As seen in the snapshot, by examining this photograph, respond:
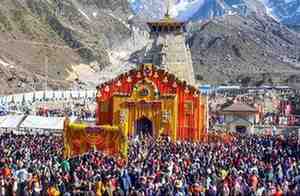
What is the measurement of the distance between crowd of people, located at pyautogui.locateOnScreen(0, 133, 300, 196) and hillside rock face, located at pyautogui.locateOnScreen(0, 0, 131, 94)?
73877mm

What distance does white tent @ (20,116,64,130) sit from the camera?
161ft

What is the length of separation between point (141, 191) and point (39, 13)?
162105 mm

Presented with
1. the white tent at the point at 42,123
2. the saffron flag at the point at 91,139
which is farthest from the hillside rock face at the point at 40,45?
the saffron flag at the point at 91,139

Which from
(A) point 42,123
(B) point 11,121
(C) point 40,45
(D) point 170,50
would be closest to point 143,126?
(D) point 170,50

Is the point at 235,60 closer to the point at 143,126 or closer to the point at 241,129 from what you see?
the point at 241,129

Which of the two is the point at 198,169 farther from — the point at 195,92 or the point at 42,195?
the point at 195,92

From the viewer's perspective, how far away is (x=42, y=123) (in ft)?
163

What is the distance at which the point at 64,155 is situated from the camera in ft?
109

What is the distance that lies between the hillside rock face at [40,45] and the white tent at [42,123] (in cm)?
5656

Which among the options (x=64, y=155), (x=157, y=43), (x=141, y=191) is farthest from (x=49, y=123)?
(x=141, y=191)

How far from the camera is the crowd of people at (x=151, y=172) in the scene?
79.8 ft

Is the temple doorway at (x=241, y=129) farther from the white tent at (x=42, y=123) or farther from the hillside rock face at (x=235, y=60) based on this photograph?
the hillside rock face at (x=235, y=60)

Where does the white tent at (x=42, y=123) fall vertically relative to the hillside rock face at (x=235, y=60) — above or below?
below

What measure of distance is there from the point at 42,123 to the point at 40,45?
110 metres
